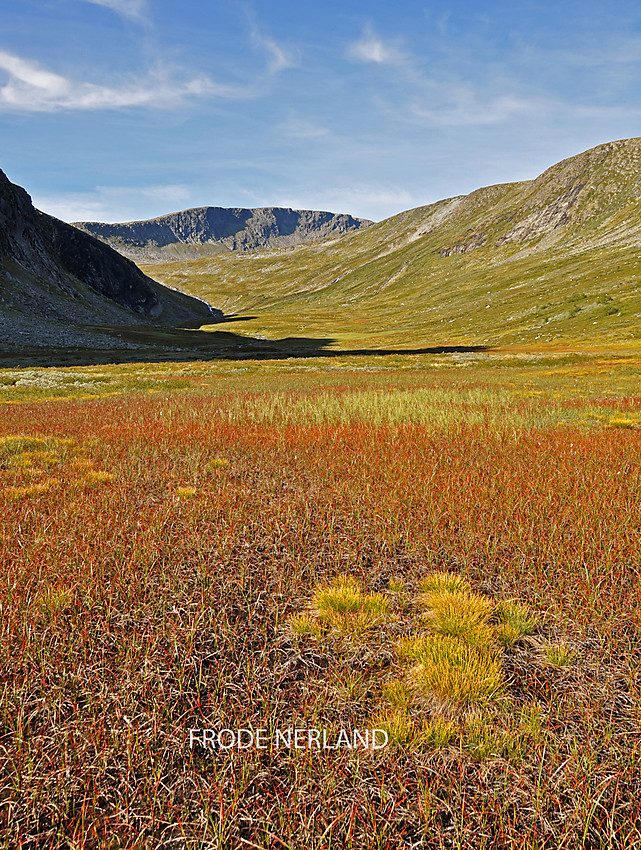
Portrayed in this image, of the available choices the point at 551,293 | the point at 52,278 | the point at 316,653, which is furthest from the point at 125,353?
the point at 551,293

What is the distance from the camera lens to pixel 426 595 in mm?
4711

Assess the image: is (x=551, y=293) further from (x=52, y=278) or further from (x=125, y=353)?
(x=52, y=278)

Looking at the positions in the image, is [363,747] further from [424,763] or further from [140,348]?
[140,348]

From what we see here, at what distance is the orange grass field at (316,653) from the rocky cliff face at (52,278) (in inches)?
3277

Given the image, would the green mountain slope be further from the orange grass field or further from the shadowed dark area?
the orange grass field

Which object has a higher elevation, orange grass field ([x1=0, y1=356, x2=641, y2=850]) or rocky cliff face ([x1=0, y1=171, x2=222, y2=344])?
rocky cliff face ([x1=0, y1=171, x2=222, y2=344])

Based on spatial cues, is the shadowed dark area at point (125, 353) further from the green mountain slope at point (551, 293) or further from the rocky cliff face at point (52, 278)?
the green mountain slope at point (551, 293)

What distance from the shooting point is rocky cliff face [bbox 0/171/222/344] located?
8875 centimetres

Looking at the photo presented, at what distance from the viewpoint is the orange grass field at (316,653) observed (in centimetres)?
247

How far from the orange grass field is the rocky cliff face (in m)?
83.2

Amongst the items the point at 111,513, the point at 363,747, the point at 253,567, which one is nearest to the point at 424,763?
the point at 363,747

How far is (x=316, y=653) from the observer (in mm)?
3824

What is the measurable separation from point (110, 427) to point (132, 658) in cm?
1160

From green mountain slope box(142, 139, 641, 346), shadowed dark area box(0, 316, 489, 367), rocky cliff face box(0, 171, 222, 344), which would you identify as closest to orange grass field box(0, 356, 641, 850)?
shadowed dark area box(0, 316, 489, 367)
